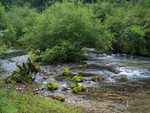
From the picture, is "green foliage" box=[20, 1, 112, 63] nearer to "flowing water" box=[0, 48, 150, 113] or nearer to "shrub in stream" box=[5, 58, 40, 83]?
"flowing water" box=[0, 48, 150, 113]

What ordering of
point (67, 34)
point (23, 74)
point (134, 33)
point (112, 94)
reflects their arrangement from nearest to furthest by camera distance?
1. point (112, 94)
2. point (23, 74)
3. point (67, 34)
4. point (134, 33)

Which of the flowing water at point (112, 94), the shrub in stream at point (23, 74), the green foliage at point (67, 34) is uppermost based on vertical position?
the green foliage at point (67, 34)

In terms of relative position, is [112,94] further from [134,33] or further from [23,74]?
[134,33]

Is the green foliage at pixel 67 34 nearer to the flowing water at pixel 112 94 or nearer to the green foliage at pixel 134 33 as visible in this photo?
the green foliage at pixel 134 33

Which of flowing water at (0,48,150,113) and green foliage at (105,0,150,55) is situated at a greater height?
green foliage at (105,0,150,55)

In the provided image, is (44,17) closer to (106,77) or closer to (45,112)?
(106,77)

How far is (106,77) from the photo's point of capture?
47.8 feet

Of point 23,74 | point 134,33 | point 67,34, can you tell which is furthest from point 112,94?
point 134,33

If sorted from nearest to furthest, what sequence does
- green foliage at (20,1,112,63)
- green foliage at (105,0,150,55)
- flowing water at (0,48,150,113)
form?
1. flowing water at (0,48,150,113)
2. green foliage at (20,1,112,63)
3. green foliage at (105,0,150,55)

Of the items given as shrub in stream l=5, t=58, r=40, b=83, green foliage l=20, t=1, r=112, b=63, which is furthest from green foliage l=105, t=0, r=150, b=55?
shrub in stream l=5, t=58, r=40, b=83

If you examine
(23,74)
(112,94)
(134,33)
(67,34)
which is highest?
(67,34)

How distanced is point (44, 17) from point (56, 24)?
10.4 ft

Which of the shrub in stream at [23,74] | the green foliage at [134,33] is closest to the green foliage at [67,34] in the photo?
the green foliage at [134,33]

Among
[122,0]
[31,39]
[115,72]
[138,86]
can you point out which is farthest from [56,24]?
[122,0]
